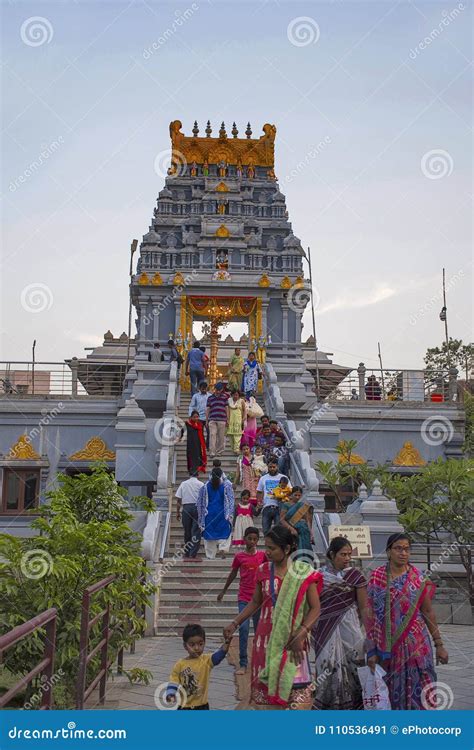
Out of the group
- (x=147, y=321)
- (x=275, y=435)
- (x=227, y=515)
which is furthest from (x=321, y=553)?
(x=147, y=321)

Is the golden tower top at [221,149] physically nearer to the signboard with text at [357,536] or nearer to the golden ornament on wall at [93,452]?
the golden ornament on wall at [93,452]

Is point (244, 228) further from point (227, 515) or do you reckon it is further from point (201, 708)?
point (201, 708)

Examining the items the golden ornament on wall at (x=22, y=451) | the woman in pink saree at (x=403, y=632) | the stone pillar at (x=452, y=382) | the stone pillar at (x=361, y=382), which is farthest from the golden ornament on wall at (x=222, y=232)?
the woman in pink saree at (x=403, y=632)

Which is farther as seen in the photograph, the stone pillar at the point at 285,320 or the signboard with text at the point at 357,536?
the stone pillar at the point at 285,320

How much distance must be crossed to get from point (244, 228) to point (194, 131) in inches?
194

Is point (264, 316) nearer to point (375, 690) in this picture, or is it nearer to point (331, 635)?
point (331, 635)

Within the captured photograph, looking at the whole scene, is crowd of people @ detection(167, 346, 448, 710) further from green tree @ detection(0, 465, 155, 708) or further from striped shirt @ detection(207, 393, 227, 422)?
striped shirt @ detection(207, 393, 227, 422)

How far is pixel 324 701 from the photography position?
605 centimetres

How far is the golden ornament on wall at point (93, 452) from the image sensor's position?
2306 centimetres

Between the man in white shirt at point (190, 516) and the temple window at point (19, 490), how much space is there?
33.7 feet

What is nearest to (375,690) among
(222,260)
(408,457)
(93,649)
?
(93,649)

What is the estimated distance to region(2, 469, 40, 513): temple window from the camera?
22.7 meters

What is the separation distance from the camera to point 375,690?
230 inches

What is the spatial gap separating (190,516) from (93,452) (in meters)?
10.3
